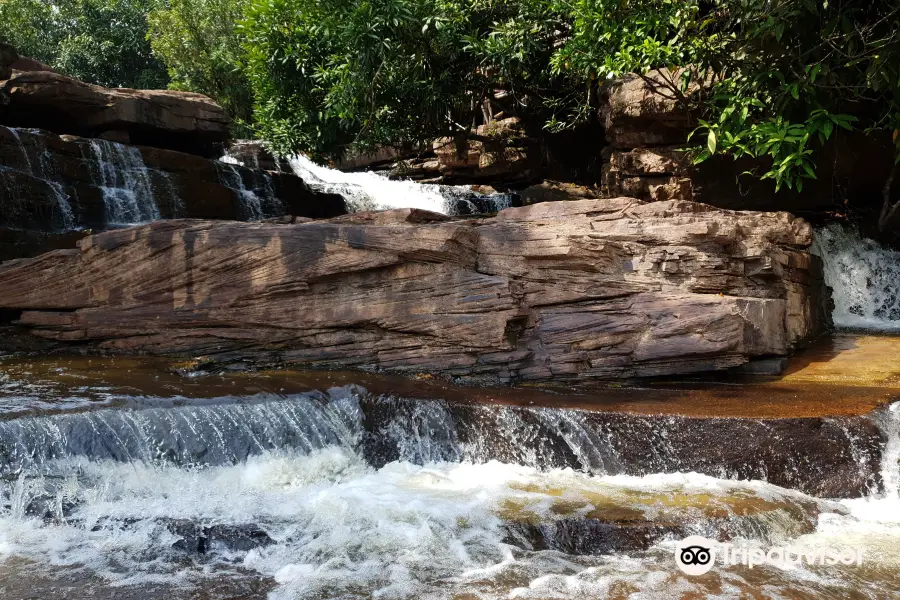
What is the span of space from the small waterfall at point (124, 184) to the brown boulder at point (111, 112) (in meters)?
1.41

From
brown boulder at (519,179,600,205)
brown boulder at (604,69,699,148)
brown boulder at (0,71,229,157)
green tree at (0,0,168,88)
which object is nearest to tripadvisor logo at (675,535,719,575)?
brown boulder at (604,69,699,148)

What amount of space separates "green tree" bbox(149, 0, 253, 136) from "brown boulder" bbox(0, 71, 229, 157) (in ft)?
24.5

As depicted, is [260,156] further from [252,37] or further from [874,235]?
[874,235]

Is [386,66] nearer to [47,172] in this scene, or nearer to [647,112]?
[647,112]

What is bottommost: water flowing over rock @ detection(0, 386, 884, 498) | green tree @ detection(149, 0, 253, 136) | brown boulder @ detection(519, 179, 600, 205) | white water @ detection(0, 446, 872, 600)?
white water @ detection(0, 446, 872, 600)

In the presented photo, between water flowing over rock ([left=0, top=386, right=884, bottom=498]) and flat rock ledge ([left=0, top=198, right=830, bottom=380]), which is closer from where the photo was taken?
water flowing over rock ([left=0, top=386, right=884, bottom=498])

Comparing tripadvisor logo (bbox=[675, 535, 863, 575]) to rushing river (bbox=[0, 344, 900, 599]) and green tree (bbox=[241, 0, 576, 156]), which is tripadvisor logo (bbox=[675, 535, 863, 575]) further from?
green tree (bbox=[241, 0, 576, 156])

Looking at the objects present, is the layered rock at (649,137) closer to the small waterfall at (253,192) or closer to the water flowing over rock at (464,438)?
the small waterfall at (253,192)

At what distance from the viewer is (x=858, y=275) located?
12.5m

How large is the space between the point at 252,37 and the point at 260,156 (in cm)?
326

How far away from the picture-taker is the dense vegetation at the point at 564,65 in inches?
340

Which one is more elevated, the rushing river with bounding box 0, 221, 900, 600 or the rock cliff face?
the rock cliff face

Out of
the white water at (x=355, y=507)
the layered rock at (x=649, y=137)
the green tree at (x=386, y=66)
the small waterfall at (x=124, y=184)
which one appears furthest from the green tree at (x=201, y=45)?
the white water at (x=355, y=507)

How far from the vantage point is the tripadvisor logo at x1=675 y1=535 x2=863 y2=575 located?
4707mm
